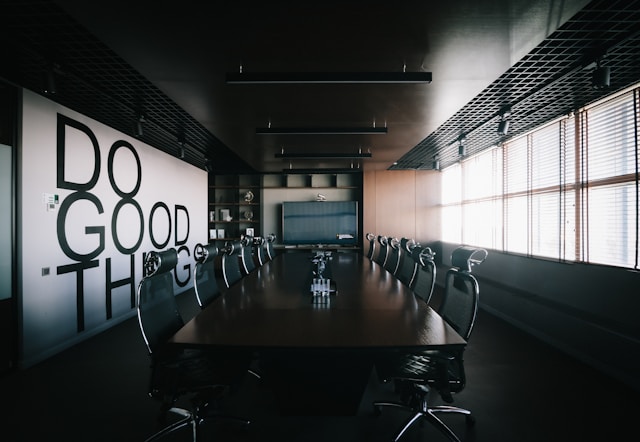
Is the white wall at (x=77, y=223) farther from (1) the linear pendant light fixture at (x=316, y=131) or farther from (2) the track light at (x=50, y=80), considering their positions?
(1) the linear pendant light fixture at (x=316, y=131)

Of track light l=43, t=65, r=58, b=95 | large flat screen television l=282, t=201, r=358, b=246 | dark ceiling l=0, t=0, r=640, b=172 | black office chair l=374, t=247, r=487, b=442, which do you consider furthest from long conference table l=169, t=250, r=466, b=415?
large flat screen television l=282, t=201, r=358, b=246

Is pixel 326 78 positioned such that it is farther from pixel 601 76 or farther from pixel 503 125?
pixel 503 125

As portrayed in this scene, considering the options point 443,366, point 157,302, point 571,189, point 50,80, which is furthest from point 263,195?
point 443,366

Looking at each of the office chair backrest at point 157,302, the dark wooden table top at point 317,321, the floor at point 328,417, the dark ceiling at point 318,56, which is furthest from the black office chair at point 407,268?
the office chair backrest at point 157,302

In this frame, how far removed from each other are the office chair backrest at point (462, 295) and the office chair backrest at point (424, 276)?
0.24m

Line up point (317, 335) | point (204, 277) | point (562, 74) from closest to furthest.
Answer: point (317, 335), point (204, 277), point (562, 74)

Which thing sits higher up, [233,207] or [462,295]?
[233,207]

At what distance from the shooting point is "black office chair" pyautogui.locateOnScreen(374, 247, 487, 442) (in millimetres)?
1846

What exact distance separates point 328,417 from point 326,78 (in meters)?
2.74

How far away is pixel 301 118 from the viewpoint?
3957mm

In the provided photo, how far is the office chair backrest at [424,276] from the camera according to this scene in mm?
2799

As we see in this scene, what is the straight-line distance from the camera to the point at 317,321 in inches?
79.5

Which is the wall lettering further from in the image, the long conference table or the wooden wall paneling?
the wooden wall paneling

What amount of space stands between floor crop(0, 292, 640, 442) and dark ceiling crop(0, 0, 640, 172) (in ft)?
9.48
